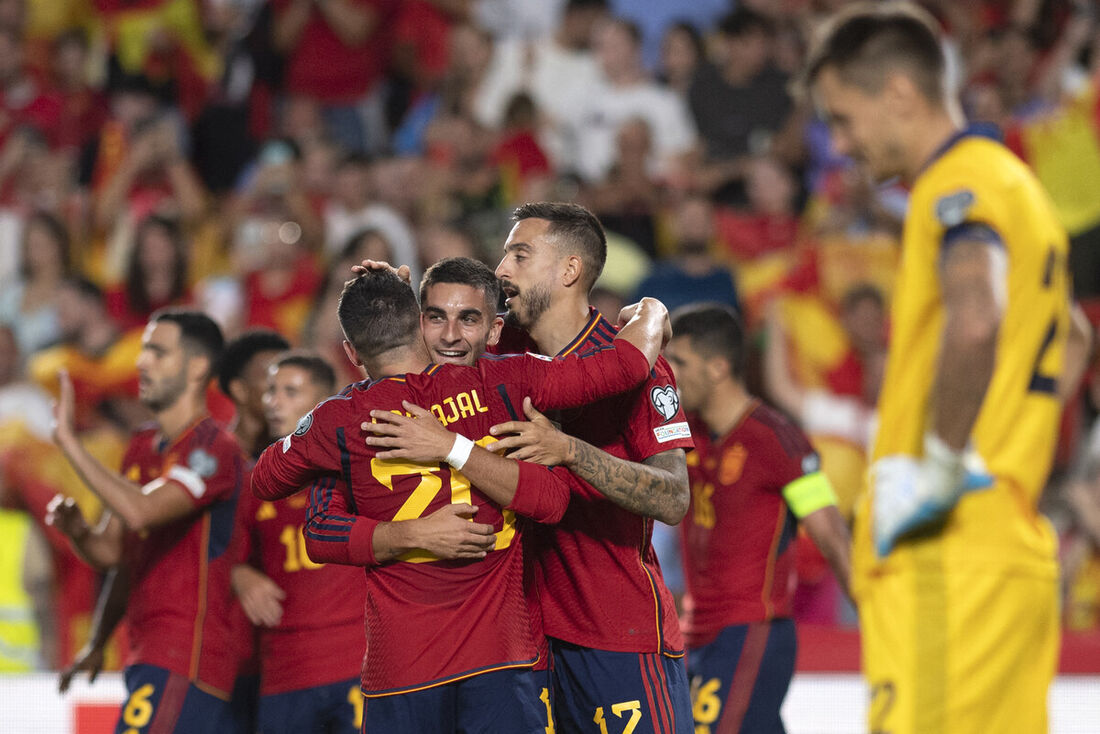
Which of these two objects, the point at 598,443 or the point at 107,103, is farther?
the point at 107,103

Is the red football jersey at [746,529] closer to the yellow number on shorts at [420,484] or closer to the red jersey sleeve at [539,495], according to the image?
the red jersey sleeve at [539,495]

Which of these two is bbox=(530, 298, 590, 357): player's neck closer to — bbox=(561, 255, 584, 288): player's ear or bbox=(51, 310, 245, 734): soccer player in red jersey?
bbox=(561, 255, 584, 288): player's ear

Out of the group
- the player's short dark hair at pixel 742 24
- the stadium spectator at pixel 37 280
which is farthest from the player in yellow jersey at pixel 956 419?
the player's short dark hair at pixel 742 24

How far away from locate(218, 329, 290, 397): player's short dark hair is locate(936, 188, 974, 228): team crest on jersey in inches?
142

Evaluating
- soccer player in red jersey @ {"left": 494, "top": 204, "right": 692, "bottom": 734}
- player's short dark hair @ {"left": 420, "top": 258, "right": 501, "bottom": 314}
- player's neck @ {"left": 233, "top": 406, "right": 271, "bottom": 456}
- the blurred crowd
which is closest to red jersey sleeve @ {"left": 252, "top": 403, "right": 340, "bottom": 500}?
player's short dark hair @ {"left": 420, "top": 258, "right": 501, "bottom": 314}

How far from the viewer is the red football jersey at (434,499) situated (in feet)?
12.0

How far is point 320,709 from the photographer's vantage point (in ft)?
16.0

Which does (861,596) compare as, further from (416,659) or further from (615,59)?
(615,59)

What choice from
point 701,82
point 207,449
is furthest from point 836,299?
point 207,449

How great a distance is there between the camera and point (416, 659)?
12.0 ft

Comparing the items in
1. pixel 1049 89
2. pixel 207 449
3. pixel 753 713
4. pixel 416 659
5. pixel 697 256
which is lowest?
pixel 753 713

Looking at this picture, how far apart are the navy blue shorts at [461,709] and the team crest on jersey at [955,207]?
1.86 meters

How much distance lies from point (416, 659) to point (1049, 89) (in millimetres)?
9053

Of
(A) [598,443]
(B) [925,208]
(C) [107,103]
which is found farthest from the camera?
(C) [107,103]
